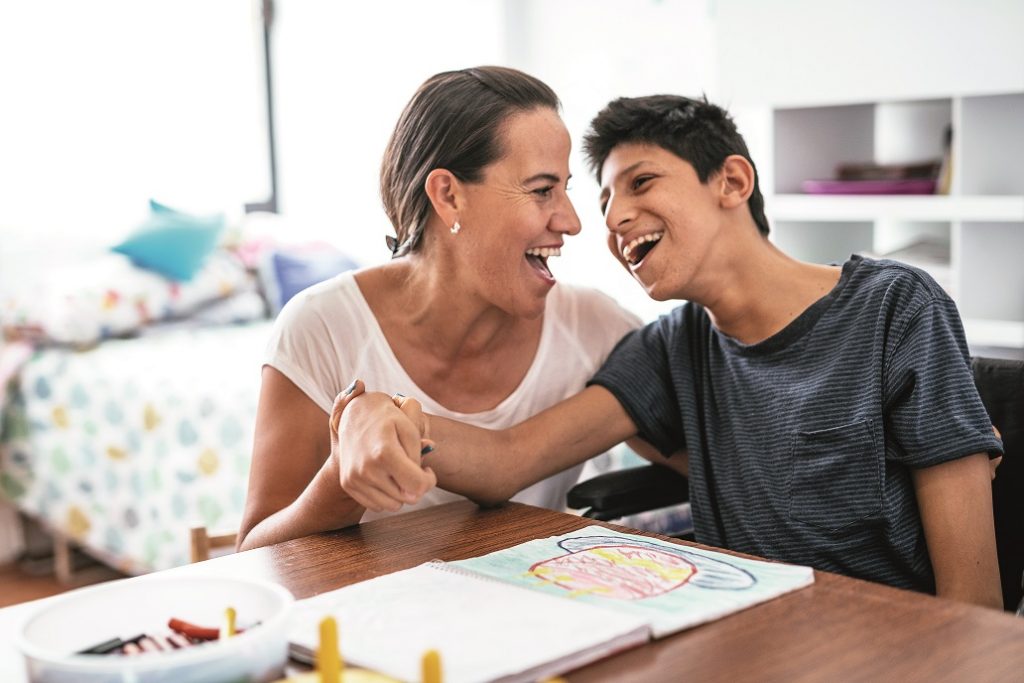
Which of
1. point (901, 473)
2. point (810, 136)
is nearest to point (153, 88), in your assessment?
point (810, 136)

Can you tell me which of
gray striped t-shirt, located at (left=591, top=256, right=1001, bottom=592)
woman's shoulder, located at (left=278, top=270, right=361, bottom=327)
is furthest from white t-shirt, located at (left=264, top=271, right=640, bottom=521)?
gray striped t-shirt, located at (left=591, top=256, right=1001, bottom=592)

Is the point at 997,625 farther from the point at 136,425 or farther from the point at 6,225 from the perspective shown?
the point at 6,225

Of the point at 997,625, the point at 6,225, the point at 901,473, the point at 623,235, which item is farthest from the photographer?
the point at 6,225

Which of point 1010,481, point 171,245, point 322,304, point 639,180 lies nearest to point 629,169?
point 639,180

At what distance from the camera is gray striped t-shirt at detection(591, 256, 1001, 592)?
154 centimetres

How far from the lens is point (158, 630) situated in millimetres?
1055

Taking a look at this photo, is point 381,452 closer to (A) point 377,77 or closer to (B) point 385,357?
(B) point 385,357

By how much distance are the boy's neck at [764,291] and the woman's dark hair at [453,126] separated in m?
0.37

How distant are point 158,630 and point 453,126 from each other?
36.9 inches

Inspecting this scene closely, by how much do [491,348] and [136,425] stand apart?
1.92 metres

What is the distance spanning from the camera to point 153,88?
14.6ft

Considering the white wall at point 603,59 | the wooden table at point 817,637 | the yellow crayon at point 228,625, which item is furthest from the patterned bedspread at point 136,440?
the yellow crayon at point 228,625

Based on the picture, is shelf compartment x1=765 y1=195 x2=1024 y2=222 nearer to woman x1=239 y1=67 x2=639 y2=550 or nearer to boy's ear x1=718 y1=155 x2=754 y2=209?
boy's ear x1=718 y1=155 x2=754 y2=209

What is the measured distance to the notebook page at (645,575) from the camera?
3.62 ft
